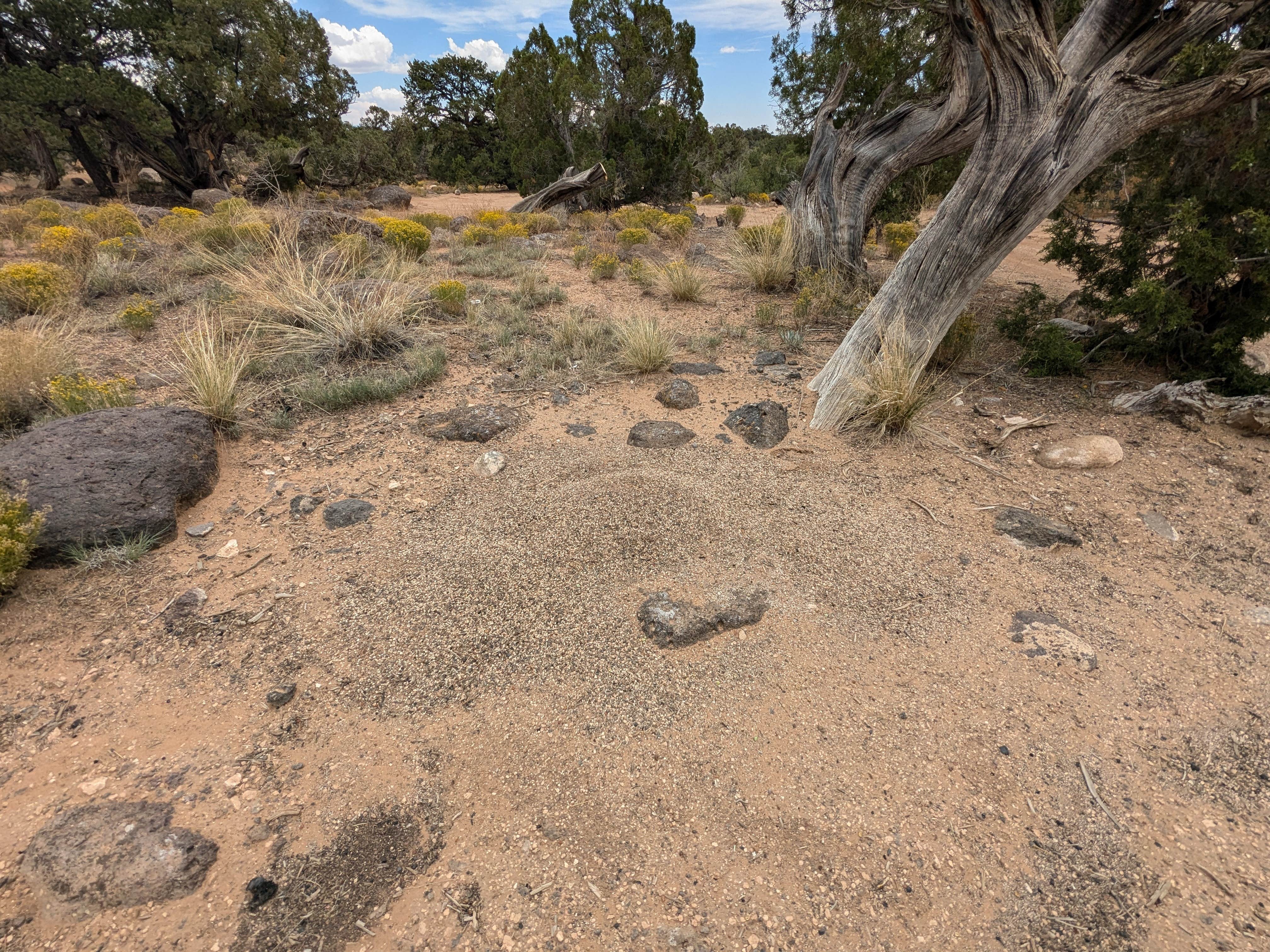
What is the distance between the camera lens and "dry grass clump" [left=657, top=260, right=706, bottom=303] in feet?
20.7

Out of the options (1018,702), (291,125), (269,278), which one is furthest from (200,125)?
(1018,702)

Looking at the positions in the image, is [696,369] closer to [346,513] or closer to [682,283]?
[682,283]

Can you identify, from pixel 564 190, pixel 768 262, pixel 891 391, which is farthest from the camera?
pixel 564 190

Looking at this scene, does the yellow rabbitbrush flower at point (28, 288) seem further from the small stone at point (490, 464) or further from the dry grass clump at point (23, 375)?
the small stone at point (490, 464)

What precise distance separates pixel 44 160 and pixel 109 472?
1913 cm

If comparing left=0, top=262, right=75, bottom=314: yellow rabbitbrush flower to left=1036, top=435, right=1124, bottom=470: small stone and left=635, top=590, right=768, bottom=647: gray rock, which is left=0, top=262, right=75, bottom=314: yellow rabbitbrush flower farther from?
left=1036, top=435, right=1124, bottom=470: small stone

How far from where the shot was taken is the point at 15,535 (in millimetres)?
2293

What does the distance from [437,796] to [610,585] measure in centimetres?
107

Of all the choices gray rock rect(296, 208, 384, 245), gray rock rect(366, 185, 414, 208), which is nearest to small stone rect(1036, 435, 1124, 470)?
gray rock rect(296, 208, 384, 245)

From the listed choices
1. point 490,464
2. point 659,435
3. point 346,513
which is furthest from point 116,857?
point 659,435

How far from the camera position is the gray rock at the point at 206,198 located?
13828 millimetres

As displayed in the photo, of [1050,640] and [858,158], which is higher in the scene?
[858,158]

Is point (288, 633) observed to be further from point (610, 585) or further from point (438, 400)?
point (438, 400)

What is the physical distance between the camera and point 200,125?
49.6 ft
